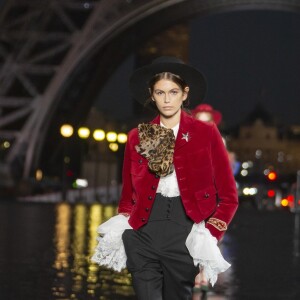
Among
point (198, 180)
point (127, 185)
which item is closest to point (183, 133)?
point (198, 180)

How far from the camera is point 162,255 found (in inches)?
179

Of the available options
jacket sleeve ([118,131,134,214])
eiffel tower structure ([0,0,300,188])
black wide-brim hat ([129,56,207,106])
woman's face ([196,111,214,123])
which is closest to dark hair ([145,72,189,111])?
black wide-brim hat ([129,56,207,106])

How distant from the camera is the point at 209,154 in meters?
4.63

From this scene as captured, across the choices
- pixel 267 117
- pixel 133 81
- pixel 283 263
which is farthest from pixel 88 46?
Result: pixel 267 117

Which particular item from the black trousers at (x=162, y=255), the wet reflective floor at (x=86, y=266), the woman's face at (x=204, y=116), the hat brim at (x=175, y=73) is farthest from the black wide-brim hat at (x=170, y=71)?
the wet reflective floor at (x=86, y=266)

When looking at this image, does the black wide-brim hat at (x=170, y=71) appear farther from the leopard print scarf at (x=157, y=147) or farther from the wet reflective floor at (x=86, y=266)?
the wet reflective floor at (x=86, y=266)

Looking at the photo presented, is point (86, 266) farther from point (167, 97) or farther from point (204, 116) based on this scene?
point (167, 97)

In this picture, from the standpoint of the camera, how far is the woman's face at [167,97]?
4699 millimetres

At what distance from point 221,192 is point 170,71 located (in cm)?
59

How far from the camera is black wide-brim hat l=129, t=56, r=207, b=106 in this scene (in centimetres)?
471

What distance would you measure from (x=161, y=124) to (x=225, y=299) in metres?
3.42

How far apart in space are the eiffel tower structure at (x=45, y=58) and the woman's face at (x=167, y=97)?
2812 cm

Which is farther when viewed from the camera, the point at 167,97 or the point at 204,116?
the point at 204,116

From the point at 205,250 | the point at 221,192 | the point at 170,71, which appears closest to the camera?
the point at 205,250
